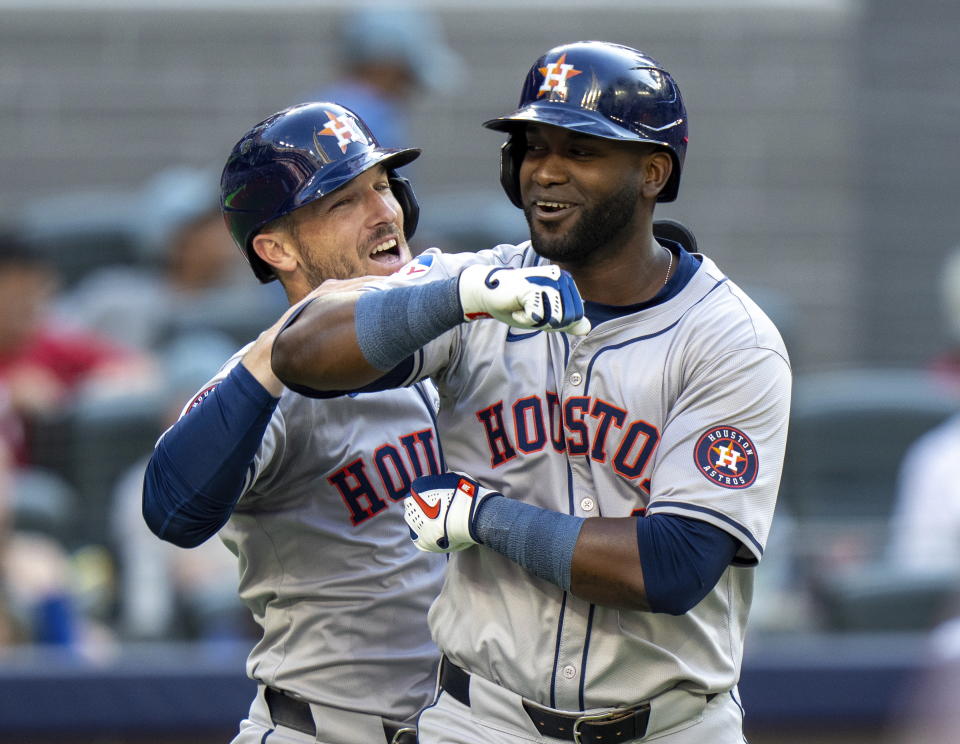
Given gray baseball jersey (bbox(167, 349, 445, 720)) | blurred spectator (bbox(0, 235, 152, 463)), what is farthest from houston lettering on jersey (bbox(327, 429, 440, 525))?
blurred spectator (bbox(0, 235, 152, 463))

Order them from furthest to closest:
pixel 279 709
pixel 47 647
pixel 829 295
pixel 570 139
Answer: pixel 829 295 < pixel 47 647 < pixel 279 709 < pixel 570 139

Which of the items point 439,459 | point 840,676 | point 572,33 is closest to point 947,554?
point 840,676

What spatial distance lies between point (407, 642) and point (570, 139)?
1007 mm

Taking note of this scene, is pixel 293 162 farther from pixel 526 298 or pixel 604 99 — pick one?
pixel 526 298

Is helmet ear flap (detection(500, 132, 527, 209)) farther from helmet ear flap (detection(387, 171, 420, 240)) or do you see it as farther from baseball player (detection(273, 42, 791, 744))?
helmet ear flap (detection(387, 171, 420, 240))

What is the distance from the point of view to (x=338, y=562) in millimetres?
2840

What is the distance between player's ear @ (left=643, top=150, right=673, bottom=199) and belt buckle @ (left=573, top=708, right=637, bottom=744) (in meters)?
0.85

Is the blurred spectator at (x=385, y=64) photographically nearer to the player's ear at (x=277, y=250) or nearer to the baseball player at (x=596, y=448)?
the player's ear at (x=277, y=250)

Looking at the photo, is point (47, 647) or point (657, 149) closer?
point (657, 149)

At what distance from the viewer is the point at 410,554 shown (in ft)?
9.53

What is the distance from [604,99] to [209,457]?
88 centimetres

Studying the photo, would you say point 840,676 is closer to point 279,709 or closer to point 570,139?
point 279,709

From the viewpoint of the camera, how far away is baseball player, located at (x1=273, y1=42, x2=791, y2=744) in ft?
7.80

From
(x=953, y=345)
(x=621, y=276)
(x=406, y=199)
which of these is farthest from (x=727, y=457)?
(x=953, y=345)
